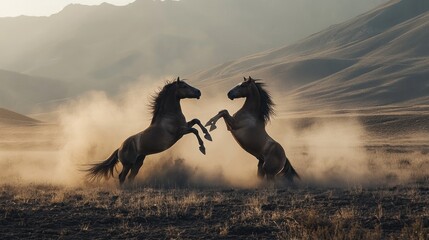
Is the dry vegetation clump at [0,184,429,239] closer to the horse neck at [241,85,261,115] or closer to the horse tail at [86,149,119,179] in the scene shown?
the horse tail at [86,149,119,179]

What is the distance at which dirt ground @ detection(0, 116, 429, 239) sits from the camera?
911cm

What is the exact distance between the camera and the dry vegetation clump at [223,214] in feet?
29.8

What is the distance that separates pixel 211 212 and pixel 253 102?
5.47 metres

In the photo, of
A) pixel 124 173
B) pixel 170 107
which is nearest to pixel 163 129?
pixel 170 107

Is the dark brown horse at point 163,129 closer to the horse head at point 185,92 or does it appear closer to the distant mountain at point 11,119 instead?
the horse head at point 185,92

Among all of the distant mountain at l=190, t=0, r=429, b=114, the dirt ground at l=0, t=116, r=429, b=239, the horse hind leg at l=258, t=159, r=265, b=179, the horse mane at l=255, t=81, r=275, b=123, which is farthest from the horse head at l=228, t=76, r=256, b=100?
the distant mountain at l=190, t=0, r=429, b=114

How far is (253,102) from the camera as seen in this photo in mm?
15961

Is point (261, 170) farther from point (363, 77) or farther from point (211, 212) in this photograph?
point (363, 77)

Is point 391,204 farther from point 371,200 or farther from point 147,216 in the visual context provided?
point 147,216

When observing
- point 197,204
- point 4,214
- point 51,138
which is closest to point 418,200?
point 197,204

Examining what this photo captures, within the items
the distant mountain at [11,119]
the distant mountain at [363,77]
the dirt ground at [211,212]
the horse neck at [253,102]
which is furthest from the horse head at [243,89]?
the distant mountain at [363,77]

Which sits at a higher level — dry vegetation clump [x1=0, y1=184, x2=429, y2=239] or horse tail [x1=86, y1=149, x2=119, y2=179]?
horse tail [x1=86, y1=149, x2=119, y2=179]

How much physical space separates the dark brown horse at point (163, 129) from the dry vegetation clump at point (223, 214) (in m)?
1.28

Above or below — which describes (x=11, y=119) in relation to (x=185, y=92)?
above
